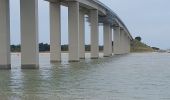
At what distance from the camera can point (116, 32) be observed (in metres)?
138

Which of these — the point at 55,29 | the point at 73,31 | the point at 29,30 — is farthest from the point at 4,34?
the point at 55,29

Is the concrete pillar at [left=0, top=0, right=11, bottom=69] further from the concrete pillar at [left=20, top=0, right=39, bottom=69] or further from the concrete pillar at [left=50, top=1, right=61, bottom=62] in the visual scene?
the concrete pillar at [left=50, top=1, right=61, bottom=62]

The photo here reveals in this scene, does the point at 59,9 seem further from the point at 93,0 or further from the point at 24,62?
the point at 24,62

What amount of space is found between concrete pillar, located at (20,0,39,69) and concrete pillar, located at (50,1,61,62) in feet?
78.1

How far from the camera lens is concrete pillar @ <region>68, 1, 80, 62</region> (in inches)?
2869

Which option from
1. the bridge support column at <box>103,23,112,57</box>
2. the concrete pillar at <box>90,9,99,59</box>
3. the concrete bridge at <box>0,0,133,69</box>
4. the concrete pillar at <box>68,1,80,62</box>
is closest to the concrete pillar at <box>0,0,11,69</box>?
the concrete bridge at <box>0,0,133,69</box>

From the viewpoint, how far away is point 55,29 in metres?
75.6

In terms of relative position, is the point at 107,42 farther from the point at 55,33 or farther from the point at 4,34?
the point at 4,34

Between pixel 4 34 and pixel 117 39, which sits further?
pixel 117 39

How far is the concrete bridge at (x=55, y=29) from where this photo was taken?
50062 millimetres

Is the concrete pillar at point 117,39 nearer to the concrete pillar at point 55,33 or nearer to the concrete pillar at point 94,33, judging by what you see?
the concrete pillar at point 94,33

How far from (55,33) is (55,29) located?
59 centimetres

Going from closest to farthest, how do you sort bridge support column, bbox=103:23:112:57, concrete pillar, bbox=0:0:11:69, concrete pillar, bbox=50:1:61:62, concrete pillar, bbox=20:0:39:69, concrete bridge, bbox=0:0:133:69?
concrete pillar, bbox=0:0:11:69, concrete bridge, bbox=0:0:133:69, concrete pillar, bbox=20:0:39:69, concrete pillar, bbox=50:1:61:62, bridge support column, bbox=103:23:112:57

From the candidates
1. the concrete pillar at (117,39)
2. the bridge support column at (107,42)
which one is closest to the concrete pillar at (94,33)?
the bridge support column at (107,42)
